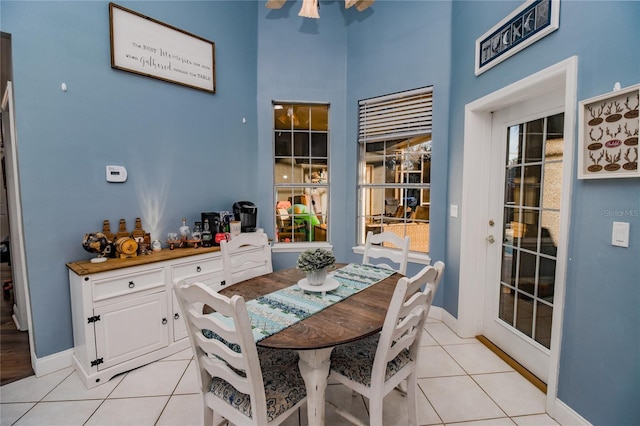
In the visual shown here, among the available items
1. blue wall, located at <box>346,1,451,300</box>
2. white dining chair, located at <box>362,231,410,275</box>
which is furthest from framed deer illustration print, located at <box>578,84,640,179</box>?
blue wall, located at <box>346,1,451,300</box>

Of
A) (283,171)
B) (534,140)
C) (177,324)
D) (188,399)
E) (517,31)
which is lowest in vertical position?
(188,399)

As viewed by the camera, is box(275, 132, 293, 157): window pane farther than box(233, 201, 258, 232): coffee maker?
Yes

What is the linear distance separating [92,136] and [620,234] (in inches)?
138

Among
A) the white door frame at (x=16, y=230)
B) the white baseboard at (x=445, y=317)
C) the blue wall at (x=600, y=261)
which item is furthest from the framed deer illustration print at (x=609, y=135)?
the white door frame at (x=16, y=230)

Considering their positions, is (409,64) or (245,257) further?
(409,64)

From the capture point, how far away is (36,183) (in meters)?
2.20

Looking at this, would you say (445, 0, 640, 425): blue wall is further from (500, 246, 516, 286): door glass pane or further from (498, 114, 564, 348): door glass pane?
(500, 246, 516, 286): door glass pane

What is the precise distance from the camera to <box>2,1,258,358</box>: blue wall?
218cm

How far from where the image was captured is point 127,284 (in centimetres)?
222

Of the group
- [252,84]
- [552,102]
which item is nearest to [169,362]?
[252,84]

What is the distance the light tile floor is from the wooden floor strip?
46mm

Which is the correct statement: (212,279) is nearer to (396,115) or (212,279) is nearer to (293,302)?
(293,302)

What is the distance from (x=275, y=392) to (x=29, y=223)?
7.27 ft

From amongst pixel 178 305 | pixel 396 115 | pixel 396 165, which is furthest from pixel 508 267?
pixel 178 305
